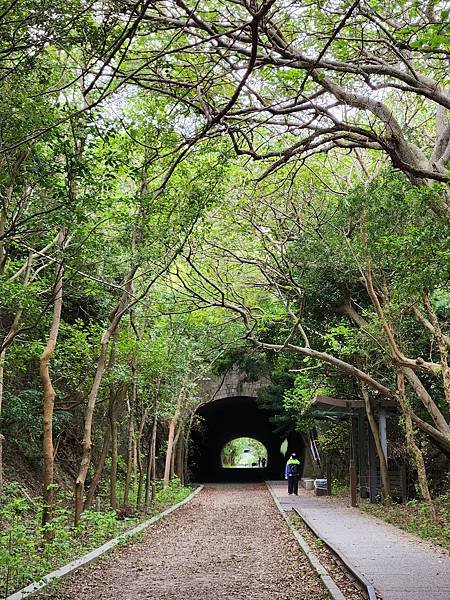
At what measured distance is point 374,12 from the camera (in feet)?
18.2

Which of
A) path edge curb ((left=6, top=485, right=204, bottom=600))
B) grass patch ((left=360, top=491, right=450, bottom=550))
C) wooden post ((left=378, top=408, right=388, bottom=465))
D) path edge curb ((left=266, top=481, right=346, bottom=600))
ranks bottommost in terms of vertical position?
path edge curb ((left=6, top=485, right=204, bottom=600))

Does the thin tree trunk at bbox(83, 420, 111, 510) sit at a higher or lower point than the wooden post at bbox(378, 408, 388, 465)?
lower

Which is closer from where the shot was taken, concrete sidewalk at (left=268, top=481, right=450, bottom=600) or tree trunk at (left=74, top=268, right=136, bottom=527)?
concrete sidewalk at (left=268, top=481, right=450, bottom=600)

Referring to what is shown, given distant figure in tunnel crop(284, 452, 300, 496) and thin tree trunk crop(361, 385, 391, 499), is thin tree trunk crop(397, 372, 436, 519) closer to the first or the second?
thin tree trunk crop(361, 385, 391, 499)

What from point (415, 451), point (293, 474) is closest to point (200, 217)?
point (415, 451)

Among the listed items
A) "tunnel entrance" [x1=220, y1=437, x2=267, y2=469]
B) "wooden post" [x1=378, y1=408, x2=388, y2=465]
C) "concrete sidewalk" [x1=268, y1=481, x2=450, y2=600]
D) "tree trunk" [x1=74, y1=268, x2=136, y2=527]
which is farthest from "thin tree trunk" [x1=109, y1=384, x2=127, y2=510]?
"tunnel entrance" [x1=220, y1=437, x2=267, y2=469]

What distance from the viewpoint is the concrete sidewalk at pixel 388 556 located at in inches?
263

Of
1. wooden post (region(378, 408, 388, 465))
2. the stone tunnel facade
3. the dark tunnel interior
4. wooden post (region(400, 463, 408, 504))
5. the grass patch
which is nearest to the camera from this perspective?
the grass patch

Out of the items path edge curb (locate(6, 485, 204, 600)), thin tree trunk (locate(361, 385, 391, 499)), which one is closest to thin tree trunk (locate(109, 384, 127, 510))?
→ path edge curb (locate(6, 485, 204, 600))

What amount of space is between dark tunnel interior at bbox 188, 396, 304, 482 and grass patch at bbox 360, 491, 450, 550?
60.8 ft

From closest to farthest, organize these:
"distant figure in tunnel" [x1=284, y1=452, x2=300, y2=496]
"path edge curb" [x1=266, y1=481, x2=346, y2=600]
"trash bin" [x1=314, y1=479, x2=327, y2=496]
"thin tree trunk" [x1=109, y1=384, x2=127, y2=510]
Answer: "path edge curb" [x1=266, y1=481, x2=346, y2=600] → "thin tree trunk" [x1=109, y1=384, x2=127, y2=510] → "trash bin" [x1=314, y1=479, x2=327, y2=496] → "distant figure in tunnel" [x1=284, y1=452, x2=300, y2=496]

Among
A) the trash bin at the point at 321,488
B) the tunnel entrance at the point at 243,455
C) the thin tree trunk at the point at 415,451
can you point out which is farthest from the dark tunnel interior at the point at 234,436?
the thin tree trunk at the point at 415,451

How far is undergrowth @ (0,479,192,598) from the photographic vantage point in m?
6.68

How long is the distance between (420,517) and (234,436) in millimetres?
33262
